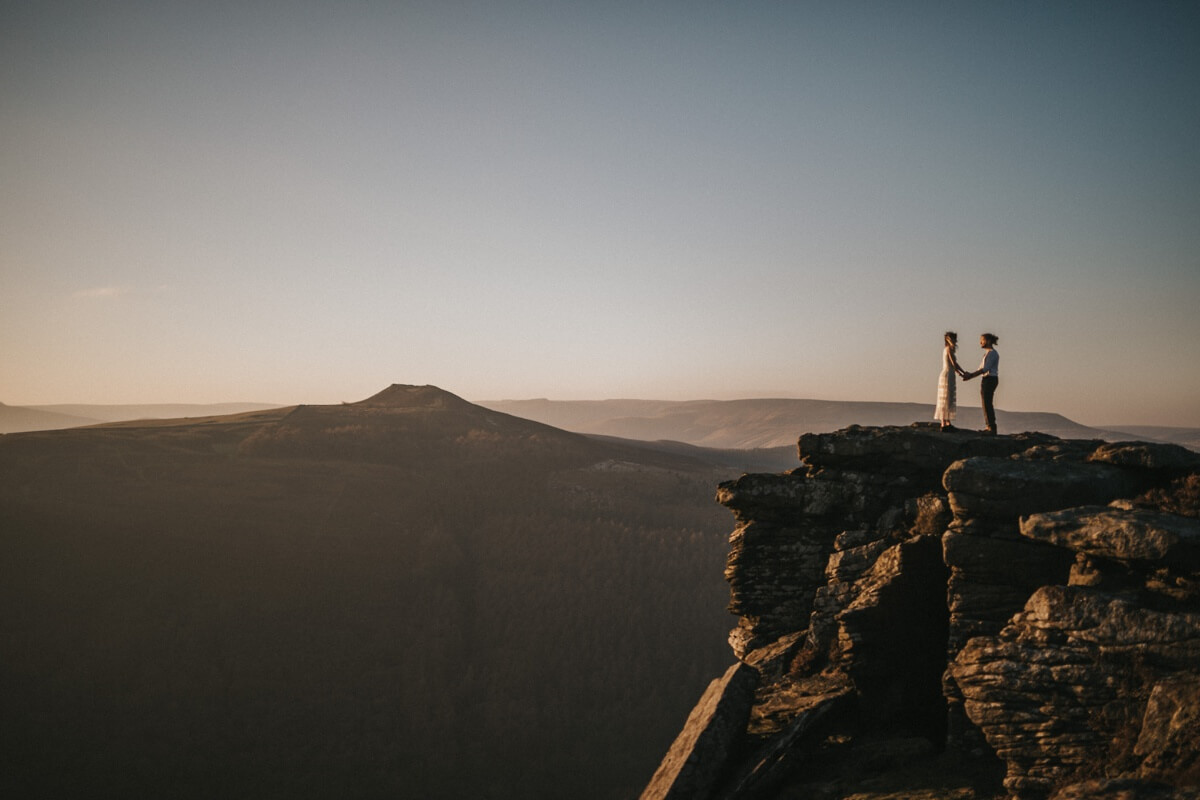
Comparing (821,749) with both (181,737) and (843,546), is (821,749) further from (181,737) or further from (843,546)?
(181,737)

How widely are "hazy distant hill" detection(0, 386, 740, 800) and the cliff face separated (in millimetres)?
28278

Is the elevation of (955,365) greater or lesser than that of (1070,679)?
greater

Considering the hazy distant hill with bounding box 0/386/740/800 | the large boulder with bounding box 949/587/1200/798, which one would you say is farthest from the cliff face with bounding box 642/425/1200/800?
the hazy distant hill with bounding box 0/386/740/800

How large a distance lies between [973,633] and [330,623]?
49.1 meters

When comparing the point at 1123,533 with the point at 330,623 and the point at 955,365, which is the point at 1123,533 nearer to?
the point at 955,365

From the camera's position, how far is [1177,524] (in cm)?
1122

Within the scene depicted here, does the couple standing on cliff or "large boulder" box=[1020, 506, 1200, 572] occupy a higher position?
the couple standing on cliff

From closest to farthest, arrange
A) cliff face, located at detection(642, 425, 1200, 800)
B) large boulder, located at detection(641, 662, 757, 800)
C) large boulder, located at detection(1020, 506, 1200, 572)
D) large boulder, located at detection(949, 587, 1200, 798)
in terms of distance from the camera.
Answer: large boulder, located at detection(949, 587, 1200, 798) → cliff face, located at detection(642, 425, 1200, 800) → large boulder, located at detection(1020, 506, 1200, 572) → large boulder, located at detection(641, 662, 757, 800)

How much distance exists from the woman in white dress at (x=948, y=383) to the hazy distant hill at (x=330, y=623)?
3031cm

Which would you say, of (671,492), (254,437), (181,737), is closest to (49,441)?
(254,437)

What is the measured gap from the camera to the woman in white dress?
18172 mm

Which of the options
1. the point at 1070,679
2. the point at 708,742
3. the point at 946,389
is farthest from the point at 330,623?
the point at 1070,679

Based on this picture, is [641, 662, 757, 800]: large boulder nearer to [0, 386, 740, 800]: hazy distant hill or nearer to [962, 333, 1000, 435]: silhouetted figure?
[962, 333, 1000, 435]: silhouetted figure

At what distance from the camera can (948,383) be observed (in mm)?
18469
